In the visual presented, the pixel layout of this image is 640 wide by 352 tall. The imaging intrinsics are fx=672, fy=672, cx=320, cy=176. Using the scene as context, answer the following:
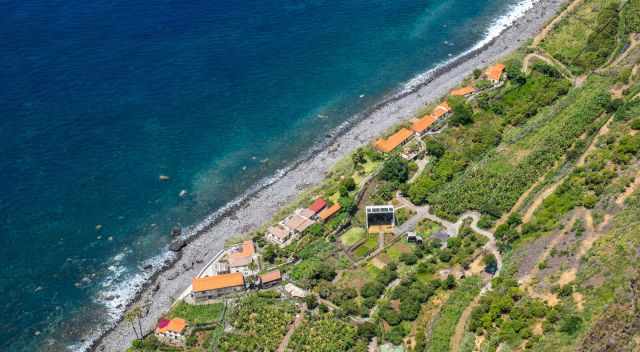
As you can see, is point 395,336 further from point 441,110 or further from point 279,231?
point 441,110

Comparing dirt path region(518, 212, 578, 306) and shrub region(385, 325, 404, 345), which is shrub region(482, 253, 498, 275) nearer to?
dirt path region(518, 212, 578, 306)

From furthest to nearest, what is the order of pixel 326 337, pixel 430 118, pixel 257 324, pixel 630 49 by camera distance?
pixel 630 49
pixel 430 118
pixel 257 324
pixel 326 337

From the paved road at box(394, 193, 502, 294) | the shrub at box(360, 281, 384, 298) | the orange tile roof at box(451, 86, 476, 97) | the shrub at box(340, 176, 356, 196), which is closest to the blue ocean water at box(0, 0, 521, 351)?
the orange tile roof at box(451, 86, 476, 97)

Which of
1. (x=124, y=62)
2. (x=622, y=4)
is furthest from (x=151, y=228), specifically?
(x=622, y=4)

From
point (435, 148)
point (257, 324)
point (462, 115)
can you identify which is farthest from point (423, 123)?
point (257, 324)

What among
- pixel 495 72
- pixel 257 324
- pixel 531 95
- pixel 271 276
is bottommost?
pixel 257 324
